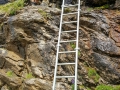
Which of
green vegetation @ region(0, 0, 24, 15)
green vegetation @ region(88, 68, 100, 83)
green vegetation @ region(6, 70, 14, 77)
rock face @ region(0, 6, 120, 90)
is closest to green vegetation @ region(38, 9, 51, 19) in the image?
rock face @ region(0, 6, 120, 90)

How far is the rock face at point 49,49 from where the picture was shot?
688cm

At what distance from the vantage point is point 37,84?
6.92 metres

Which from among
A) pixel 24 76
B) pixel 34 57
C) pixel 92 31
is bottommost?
pixel 24 76

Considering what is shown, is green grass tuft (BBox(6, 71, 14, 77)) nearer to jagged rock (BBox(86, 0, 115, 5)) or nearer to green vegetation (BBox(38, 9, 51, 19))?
green vegetation (BBox(38, 9, 51, 19))

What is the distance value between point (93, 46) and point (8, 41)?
2.95 meters

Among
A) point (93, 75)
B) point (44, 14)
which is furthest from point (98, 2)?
point (93, 75)

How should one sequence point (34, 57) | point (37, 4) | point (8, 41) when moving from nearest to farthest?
point (34, 57)
point (8, 41)
point (37, 4)

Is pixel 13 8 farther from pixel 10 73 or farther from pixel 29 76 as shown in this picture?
pixel 29 76

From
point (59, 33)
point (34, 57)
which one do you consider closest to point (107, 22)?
point (59, 33)

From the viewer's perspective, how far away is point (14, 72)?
25.4 ft

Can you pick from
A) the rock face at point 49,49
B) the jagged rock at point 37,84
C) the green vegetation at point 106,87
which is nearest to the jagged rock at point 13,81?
the rock face at point 49,49

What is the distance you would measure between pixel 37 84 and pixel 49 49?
1.20 meters

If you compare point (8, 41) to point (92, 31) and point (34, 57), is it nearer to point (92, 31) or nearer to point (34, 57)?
point (34, 57)

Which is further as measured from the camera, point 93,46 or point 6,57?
point 6,57
